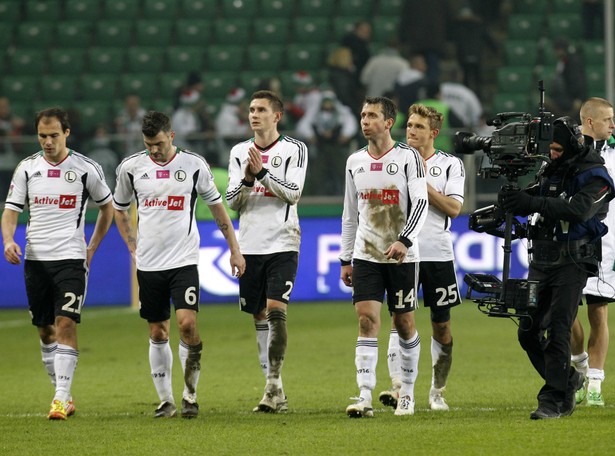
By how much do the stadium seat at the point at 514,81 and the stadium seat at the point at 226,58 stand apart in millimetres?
4888

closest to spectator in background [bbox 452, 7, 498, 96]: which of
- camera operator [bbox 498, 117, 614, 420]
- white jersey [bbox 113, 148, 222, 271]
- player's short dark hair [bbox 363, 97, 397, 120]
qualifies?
player's short dark hair [bbox 363, 97, 397, 120]

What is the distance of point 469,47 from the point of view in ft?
73.4

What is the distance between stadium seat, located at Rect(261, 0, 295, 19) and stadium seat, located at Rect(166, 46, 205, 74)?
58.0 inches

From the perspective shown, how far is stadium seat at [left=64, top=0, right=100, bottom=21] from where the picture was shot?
25062 millimetres

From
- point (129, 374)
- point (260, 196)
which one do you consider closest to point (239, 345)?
point (129, 374)

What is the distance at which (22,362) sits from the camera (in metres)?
12.8

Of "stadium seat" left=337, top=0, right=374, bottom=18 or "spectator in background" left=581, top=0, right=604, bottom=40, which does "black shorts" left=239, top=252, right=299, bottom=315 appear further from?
"stadium seat" left=337, top=0, right=374, bottom=18

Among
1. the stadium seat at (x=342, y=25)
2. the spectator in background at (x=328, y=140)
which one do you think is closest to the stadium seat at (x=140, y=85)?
the stadium seat at (x=342, y=25)

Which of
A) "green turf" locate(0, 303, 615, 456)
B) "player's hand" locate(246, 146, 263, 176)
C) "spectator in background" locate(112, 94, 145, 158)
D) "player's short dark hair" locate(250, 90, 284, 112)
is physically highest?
"spectator in background" locate(112, 94, 145, 158)

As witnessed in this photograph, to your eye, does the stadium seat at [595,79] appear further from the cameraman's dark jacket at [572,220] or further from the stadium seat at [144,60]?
the cameraman's dark jacket at [572,220]

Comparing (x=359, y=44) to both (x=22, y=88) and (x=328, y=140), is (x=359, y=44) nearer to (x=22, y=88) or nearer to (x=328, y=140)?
(x=328, y=140)

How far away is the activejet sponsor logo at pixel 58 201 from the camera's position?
905cm

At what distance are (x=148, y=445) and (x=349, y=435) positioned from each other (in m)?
1.18

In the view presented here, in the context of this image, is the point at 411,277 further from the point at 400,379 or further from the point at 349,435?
the point at 349,435
